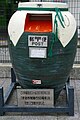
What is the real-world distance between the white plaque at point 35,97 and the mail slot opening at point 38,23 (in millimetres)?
834

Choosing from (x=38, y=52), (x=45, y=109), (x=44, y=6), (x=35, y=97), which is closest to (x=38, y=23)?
(x=44, y=6)

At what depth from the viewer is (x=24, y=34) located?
3.64 metres

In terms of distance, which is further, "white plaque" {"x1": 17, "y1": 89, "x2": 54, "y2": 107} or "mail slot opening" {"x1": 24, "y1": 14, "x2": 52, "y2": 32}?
"white plaque" {"x1": 17, "y1": 89, "x2": 54, "y2": 107}

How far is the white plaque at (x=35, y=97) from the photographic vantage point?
154 inches

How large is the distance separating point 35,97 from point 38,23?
1.02 metres

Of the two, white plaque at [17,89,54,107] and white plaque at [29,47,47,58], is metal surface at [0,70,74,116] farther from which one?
white plaque at [29,47,47,58]

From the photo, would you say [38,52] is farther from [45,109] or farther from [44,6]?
[45,109]

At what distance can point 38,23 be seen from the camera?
12.6 ft

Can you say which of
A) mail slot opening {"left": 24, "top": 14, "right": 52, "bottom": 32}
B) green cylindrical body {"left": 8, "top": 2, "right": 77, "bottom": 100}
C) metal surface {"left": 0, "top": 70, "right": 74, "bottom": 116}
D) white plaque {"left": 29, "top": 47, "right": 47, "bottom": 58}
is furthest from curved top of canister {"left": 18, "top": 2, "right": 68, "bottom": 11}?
metal surface {"left": 0, "top": 70, "right": 74, "bottom": 116}

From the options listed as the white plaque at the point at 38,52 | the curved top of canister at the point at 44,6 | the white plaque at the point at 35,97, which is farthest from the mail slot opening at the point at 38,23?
the white plaque at the point at 35,97

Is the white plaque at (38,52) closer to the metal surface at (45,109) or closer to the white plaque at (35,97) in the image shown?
the white plaque at (35,97)

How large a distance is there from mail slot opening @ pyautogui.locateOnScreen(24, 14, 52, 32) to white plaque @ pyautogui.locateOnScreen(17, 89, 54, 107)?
83 cm

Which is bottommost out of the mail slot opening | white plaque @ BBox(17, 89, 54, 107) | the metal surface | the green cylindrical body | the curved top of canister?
the metal surface

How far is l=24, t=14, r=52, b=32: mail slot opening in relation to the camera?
3724 millimetres
